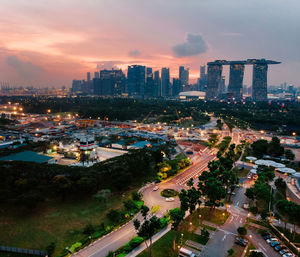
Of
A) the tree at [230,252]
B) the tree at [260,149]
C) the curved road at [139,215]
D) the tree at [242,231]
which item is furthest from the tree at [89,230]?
the tree at [260,149]

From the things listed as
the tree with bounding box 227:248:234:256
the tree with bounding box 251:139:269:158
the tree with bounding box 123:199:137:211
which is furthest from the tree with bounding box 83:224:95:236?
the tree with bounding box 251:139:269:158

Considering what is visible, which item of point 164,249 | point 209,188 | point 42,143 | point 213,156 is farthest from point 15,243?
point 213,156

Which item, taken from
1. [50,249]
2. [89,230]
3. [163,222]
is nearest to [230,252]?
[163,222]

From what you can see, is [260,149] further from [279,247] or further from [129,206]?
[129,206]

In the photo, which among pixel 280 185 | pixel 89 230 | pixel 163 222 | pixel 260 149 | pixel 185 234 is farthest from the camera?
pixel 260 149

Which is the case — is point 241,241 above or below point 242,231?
below

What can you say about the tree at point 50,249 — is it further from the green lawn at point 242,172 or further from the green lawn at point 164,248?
the green lawn at point 242,172
